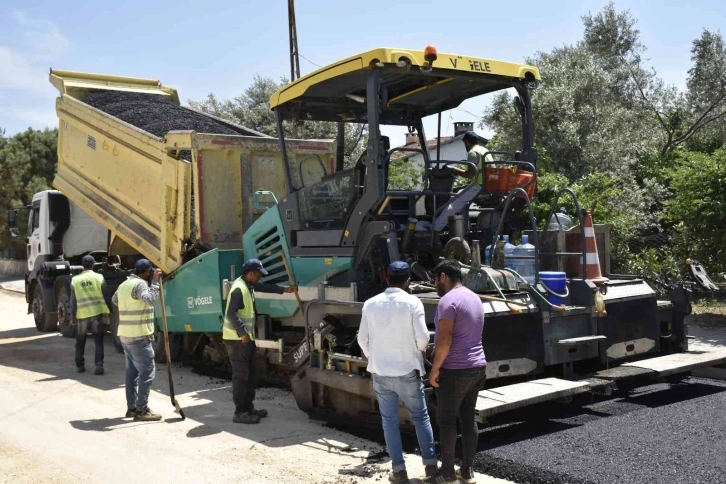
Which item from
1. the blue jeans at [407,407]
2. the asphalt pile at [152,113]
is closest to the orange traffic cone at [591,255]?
the blue jeans at [407,407]

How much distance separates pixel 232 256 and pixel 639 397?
4.30 meters

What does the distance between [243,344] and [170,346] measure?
10.9 ft

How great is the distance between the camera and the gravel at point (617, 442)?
467 centimetres

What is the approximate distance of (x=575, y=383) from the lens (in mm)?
5770

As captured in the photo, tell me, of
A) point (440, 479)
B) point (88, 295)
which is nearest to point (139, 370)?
point (88, 295)

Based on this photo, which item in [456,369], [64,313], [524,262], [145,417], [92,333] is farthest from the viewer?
[64,313]

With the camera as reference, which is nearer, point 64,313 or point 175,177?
point 175,177

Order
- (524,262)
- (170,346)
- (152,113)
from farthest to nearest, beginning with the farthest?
1. (152,113)
2. (170,346)
3. (524,262)

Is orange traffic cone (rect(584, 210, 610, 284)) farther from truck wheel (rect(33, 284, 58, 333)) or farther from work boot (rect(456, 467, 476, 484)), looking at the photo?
truck wheel (rect(33, 284, 58, 333))

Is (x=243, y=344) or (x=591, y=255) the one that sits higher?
(x=591, y=255)

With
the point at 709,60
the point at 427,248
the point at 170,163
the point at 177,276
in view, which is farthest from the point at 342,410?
the point at 709,60

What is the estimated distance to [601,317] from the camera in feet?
20.9

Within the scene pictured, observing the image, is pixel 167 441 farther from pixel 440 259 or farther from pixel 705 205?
pixel 705 205

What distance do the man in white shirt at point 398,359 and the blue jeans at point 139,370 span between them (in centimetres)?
290
